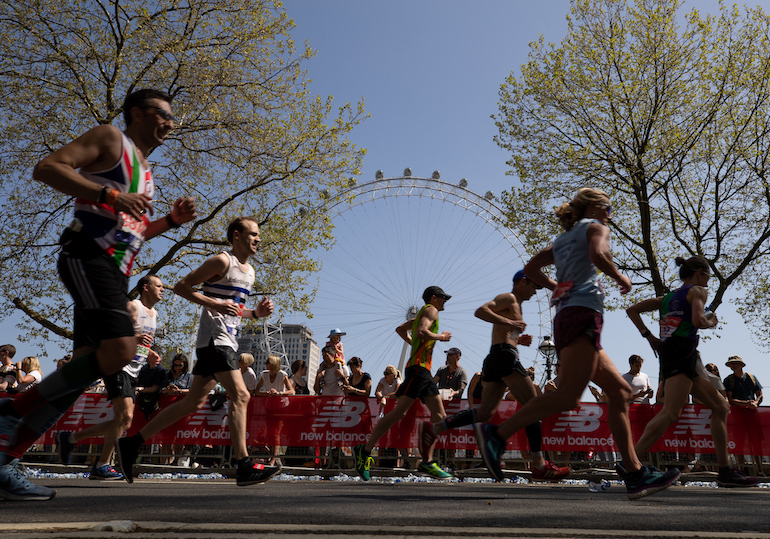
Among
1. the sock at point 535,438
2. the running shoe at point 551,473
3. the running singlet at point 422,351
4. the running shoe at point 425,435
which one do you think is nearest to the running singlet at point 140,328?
the running singlet at point 422,351

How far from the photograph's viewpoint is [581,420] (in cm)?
889

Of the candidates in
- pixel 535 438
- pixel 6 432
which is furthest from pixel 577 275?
pixel 6 432

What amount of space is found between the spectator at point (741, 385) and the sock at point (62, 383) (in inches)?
365

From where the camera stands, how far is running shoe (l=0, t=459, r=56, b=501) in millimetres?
3072

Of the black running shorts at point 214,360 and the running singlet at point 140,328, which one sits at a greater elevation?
the running singlet at point 140,328

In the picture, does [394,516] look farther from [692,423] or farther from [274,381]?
[692,423]

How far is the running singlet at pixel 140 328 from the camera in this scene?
19.2 ft

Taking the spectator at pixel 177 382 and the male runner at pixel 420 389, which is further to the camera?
the spectator at pixel 177 382

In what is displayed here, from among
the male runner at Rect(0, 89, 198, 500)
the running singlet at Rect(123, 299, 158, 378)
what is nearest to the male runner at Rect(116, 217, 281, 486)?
the running singlet at Rect(123, 299, 158, 378)

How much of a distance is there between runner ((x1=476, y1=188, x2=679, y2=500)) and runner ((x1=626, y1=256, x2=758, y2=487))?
1.30m

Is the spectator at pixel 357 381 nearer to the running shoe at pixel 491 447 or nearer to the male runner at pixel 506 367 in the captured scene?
the male runner at pixel 506 367

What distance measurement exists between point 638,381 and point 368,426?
437cm

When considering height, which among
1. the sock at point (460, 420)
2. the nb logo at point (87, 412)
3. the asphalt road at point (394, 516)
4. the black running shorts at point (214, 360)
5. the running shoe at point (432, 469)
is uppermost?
the black running shorts at point (214, 360)

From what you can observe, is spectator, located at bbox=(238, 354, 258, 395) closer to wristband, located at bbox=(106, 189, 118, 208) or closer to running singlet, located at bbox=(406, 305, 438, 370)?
running singlet, located at bbox=(406, 305, 438, 370)
